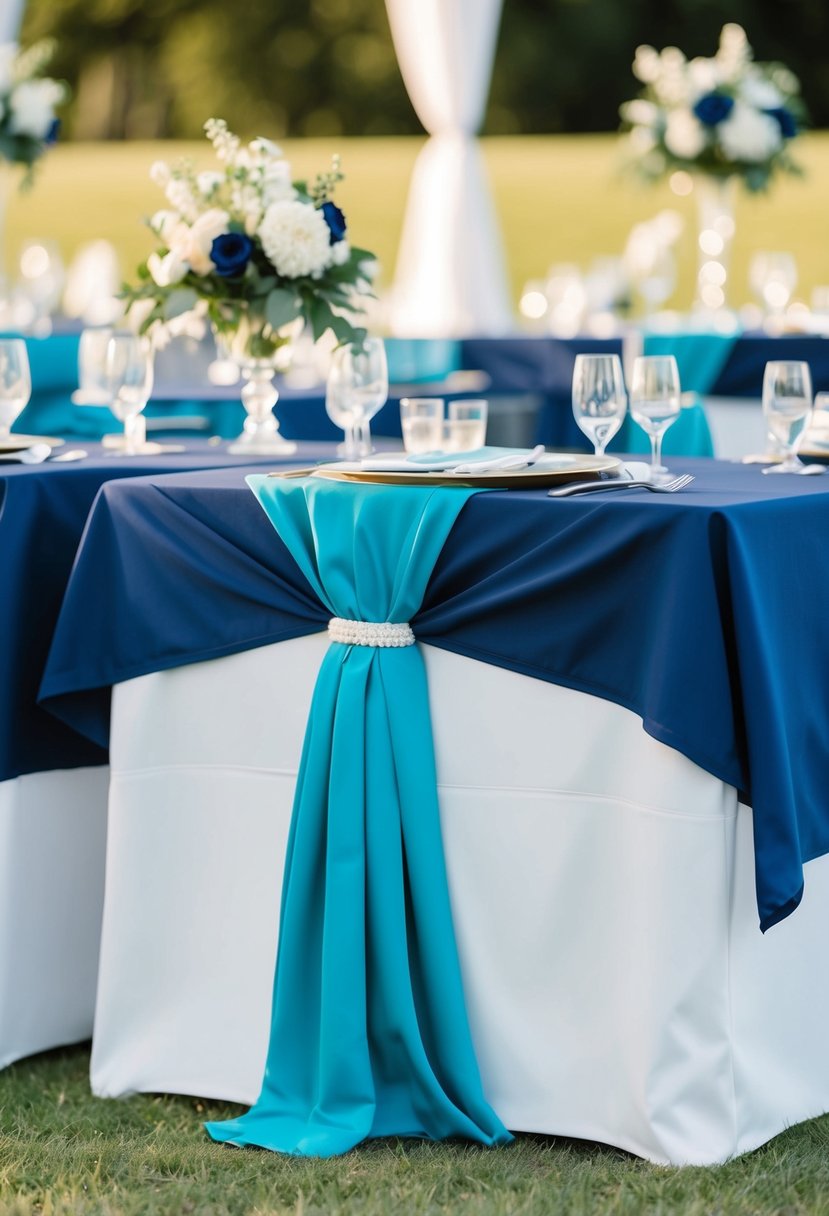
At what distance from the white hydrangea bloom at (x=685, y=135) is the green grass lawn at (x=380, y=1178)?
Answer: 14.7ft

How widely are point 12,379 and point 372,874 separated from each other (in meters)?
1.26

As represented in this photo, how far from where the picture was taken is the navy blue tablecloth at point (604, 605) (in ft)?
7.65

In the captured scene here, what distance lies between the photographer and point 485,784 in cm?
258

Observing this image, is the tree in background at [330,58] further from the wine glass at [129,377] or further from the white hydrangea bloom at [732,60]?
the wine glass at [129,377]

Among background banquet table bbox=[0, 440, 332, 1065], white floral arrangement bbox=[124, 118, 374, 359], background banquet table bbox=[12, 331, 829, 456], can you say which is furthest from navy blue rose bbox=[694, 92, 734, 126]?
background banquet table bbox=[0, 440, 332, 1065]

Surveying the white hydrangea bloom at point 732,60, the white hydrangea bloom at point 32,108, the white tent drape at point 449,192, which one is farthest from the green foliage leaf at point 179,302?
the white tent drape at point 449,192

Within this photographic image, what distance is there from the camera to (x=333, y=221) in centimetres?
340

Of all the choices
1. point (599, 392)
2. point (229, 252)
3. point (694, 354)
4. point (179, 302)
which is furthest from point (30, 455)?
point (694, 354)

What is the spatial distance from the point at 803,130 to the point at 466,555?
463 centimetres

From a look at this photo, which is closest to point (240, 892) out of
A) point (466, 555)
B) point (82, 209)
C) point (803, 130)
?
point (466, 555)

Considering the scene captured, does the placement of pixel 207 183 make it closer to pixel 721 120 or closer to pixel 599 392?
pixel 599 392

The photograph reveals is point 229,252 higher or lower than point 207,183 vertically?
lower

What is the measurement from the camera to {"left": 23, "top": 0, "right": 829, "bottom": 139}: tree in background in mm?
21641

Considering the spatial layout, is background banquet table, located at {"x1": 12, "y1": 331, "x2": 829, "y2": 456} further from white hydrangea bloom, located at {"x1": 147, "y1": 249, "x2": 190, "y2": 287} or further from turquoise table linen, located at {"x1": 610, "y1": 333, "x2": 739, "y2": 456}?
white hydrangea bloom, located at {"x1": 147, "y1": 249, "x2": 190, "y2": 287}
